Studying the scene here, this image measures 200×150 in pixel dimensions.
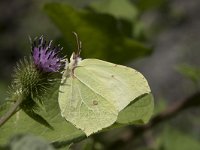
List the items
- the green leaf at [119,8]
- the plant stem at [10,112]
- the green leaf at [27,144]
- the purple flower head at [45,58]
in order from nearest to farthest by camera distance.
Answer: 1. the green leaf at [27,144]
2. the plant stem at [10,112]
3. the purple flower head at [45,58]
4. the green leaf at [119,8]

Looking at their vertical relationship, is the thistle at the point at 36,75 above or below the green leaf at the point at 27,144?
below

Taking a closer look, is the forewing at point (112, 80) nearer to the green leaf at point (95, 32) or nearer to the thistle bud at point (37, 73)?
the thistle bud at point (37, 73)

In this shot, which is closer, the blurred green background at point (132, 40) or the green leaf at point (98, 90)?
the green leaf at point (98, 90)

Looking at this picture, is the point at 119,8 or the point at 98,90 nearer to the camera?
the point at 98,90

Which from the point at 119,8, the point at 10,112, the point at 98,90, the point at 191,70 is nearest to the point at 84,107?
the point at 98,90

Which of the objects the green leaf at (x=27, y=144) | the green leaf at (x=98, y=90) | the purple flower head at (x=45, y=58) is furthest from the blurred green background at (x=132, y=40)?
the green leaf at (x=27, y=144)

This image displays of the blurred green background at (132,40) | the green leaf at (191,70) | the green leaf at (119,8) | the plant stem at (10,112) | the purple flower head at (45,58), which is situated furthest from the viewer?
the green leaf at (119,8)

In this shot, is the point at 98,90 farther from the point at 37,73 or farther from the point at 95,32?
the point at 95,32

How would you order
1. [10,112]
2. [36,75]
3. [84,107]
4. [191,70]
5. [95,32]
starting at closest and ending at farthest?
[10,112]
[36,75]
[84,107]
[191,70]
[95,32]
